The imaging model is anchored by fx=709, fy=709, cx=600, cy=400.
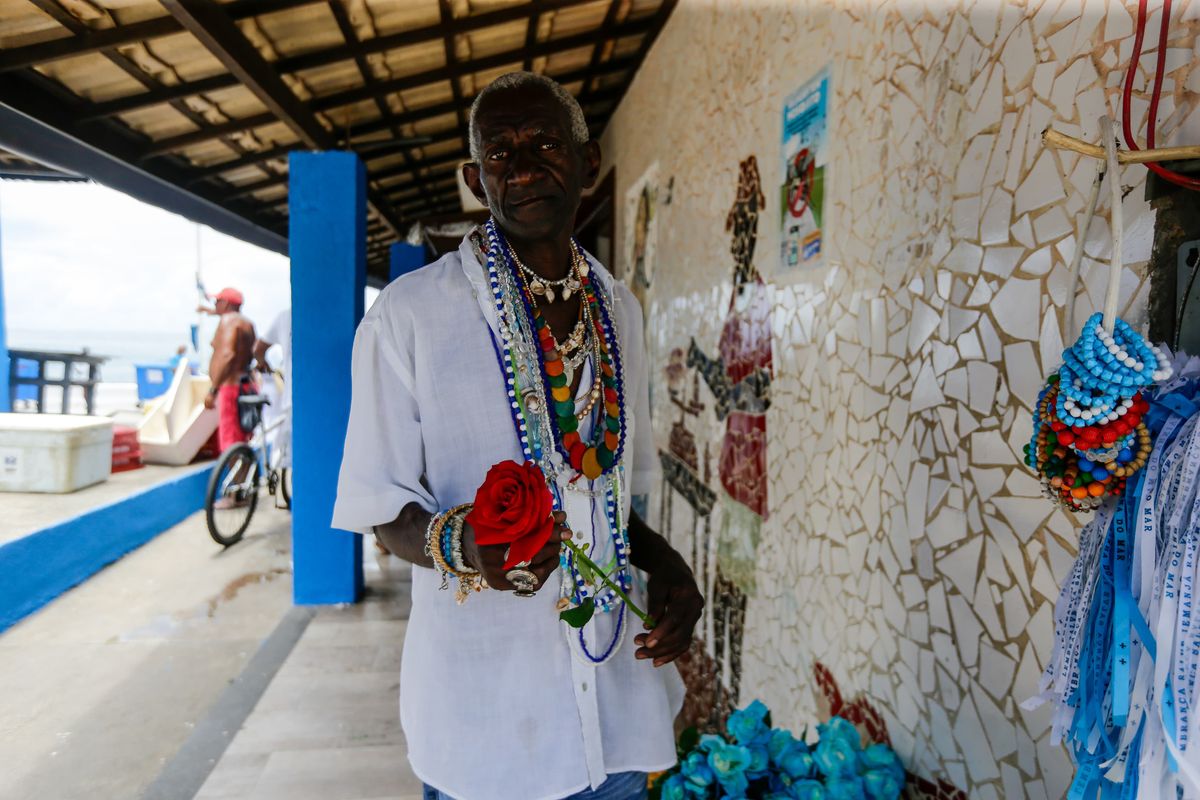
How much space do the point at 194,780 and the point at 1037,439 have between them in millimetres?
2833

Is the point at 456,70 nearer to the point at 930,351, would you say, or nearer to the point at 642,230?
the point at 642,230

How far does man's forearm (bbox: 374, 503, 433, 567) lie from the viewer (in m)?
0.98

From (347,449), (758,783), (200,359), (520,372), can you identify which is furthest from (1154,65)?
(200,359)

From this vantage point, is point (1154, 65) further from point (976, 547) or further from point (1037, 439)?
point (976, 547)

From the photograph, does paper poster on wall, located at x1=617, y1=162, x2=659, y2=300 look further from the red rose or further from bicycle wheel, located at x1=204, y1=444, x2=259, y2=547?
bicycle wheel, located at x1=204, y1=444, x2=259, y2=547

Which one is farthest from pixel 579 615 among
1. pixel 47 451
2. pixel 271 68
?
pixel 47 451

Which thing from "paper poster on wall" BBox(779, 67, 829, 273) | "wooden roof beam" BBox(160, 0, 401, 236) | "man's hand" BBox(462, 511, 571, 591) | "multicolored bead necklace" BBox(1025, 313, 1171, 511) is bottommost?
"man's hand" BBox(462, 511, 571, 591)

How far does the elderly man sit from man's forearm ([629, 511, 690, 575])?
0.08ft

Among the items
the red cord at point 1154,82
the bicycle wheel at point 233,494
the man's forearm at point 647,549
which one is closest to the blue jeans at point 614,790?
the man's forearm at point 647,549

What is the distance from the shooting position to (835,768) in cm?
143

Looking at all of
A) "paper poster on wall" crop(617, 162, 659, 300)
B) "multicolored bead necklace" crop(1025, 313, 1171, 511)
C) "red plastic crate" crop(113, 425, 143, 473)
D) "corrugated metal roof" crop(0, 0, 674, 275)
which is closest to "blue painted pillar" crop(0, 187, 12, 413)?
"red plastic crate" crop(113, 425, 143, 473)

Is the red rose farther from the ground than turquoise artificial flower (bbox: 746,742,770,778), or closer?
farther from the ground

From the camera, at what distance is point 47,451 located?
4.77 metres

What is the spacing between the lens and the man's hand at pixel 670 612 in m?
1.07
